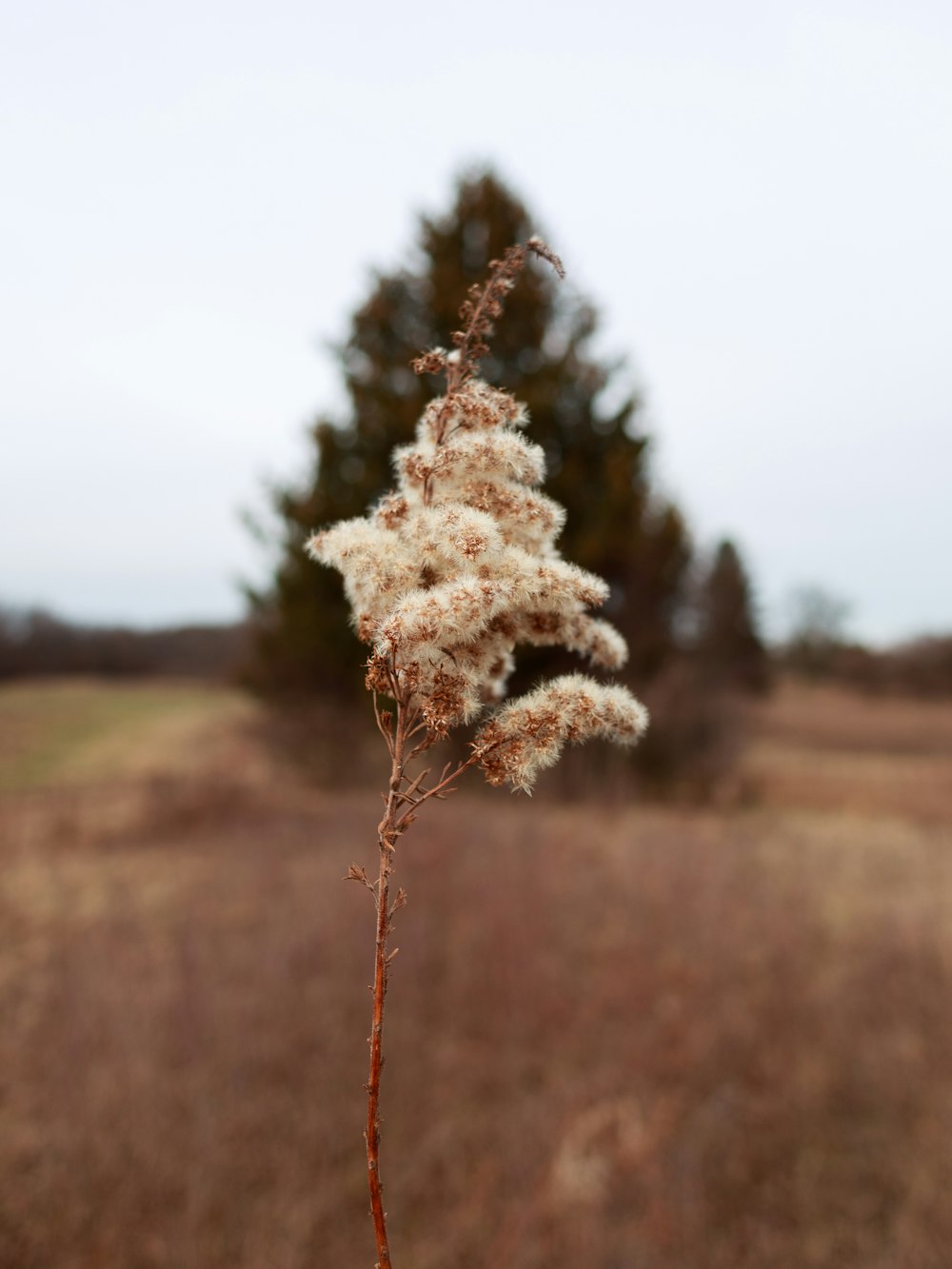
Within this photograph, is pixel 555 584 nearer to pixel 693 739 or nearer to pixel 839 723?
pixel 693 739

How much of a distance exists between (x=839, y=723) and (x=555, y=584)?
→ 34.9 metres

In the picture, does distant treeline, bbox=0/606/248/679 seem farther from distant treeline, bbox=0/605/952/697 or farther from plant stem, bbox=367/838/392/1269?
plant stem, bbox=367/838/392/1269

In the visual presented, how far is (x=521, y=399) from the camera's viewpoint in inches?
340

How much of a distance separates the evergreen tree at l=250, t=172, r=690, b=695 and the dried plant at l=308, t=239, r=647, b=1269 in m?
7.25

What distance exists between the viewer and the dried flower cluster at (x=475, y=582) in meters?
0.89

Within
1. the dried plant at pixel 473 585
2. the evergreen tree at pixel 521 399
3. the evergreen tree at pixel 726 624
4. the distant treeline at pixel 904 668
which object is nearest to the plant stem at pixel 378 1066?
the dried plant at pixel 473 585

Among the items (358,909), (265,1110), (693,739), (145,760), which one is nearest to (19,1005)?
(265,1110)

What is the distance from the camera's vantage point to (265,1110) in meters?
6.07

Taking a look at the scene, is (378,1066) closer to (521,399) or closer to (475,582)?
(475,582)

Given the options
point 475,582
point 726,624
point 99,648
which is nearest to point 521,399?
point 475,582

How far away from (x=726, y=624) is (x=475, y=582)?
2296 cm

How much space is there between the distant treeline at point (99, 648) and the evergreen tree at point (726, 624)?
31.0 m

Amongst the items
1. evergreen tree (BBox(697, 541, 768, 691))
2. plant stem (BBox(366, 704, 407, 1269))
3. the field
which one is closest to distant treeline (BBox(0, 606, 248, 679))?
evergreen tree (BBox(697, 541, 768, 691))

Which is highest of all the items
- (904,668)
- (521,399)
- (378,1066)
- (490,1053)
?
(904,668)
